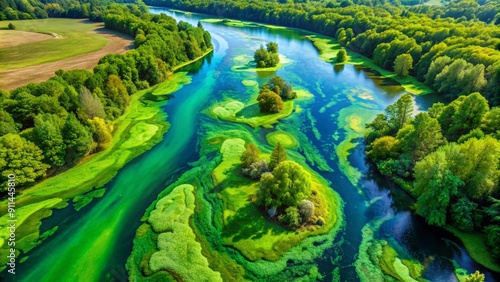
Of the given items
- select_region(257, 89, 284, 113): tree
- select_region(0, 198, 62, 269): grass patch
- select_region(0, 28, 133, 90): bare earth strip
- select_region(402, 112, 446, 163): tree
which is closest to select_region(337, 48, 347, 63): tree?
select_region(257, 89, 284, 113): tree

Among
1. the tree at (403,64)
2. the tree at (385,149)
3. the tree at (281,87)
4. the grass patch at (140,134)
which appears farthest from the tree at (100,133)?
the tree at (403,64)

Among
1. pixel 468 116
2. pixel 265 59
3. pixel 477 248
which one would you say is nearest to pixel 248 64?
pixel 265 59

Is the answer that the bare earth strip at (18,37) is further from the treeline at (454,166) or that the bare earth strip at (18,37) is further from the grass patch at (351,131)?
the treeline at (454,166)

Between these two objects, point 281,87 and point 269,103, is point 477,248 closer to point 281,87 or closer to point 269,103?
point 269,103

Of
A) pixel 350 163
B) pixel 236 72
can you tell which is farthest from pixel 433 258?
pixel 236 72

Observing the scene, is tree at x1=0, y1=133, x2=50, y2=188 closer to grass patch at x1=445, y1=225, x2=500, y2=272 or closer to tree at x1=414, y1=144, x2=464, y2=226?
tree at x1=414, y1=144, x2=464, y2=226

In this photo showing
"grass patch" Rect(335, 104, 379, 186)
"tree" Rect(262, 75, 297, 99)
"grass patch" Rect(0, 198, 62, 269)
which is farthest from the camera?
"tree" Rect(262, 75, 297, 99)
